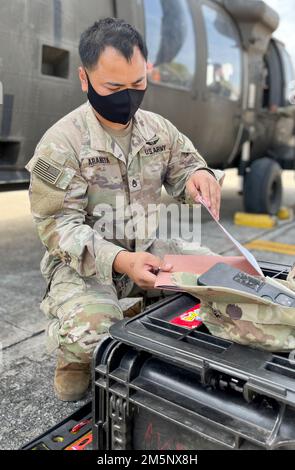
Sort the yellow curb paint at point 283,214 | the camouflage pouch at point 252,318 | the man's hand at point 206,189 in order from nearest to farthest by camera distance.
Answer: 1. the camouflage pouch at point 252,318
2. the man's hand at point 206,189
3. the yellow curb paint at point 283,214

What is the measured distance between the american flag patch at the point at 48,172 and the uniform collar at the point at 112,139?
0.57ft

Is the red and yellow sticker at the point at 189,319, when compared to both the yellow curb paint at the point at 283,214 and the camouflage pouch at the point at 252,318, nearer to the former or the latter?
the camouflage pouch at the point at 252,318

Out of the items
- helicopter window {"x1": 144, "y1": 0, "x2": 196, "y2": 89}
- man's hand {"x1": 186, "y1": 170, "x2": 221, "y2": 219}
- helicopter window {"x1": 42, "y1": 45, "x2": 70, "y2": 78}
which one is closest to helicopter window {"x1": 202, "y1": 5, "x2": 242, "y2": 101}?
helicopter window {"x1": 144, "y1": 0, "x2": 196, "y2": 89}

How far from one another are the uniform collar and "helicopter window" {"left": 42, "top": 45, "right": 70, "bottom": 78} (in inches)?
45.7

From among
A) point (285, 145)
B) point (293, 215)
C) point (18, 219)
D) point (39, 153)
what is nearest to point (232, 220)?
point (293, 215)

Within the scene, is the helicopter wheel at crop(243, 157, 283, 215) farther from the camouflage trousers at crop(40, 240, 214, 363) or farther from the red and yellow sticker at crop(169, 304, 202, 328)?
the red and yellow sticker at crop(169, 304, 202, 328)

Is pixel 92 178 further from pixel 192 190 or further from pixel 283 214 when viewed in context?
pixel 283 214

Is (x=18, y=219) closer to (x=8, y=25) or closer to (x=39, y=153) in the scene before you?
(x=8, y=25)

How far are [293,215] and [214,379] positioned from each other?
5.21 metres

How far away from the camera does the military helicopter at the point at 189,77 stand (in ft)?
8.34

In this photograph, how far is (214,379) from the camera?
1.03 meters

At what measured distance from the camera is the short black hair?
1.50 m

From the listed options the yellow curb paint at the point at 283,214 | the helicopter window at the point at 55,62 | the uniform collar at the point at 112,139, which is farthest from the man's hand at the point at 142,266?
the yellow curb paint at the point at 283,214
